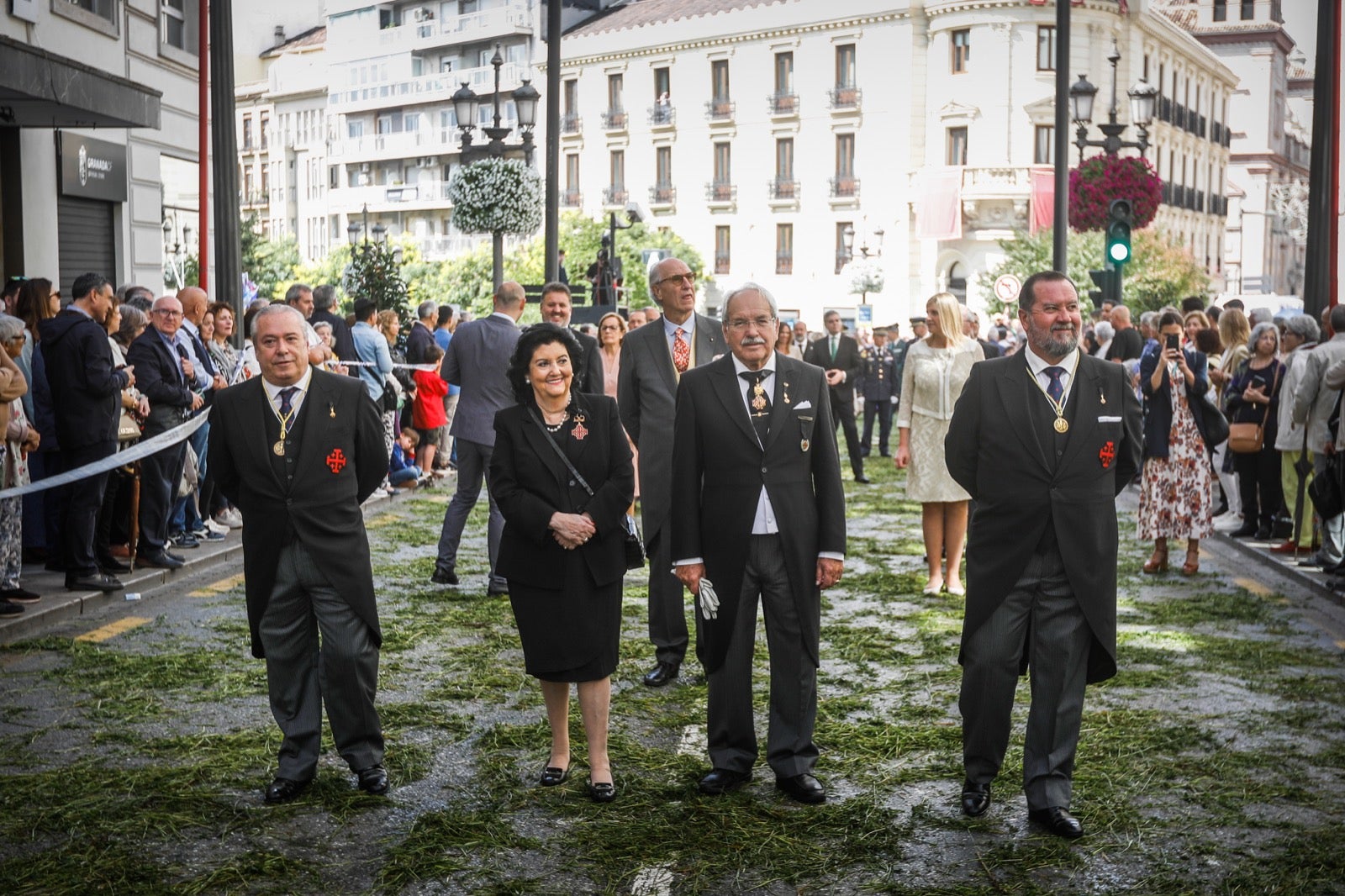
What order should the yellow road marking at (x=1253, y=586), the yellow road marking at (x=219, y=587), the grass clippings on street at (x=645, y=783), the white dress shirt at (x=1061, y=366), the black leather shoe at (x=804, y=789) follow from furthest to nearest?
1. the yellow road marking at (x=1253, y=586)
2. the yellow road marking at (x=219, y=587)
3. the black leather shoe at (x=804, y=789)
4. the white dress shirt at (x=1061, y=366)
5. the grass clippings on street at (x=645, y=783)

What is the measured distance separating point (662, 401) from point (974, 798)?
3.08 m

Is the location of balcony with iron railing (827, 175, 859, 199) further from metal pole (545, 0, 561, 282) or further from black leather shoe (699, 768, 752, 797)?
black leather shoe (699, 768, 752, 797)

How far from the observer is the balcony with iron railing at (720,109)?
203 feet

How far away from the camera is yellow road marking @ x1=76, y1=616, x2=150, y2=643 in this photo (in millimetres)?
8922

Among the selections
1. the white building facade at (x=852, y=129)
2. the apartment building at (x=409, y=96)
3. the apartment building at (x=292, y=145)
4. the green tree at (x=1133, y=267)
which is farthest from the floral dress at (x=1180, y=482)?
the apartment building at (x=292, y=145)

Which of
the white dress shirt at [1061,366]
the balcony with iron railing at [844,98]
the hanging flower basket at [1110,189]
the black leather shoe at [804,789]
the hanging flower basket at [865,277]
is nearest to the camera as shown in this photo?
the white dress shirt at [1061,366]

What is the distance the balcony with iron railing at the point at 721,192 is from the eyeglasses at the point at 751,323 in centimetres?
5735

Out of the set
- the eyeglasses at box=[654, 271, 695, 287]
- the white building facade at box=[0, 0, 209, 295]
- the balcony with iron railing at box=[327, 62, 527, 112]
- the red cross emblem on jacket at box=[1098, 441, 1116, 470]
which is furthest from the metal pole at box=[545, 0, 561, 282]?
the balcony with iron railing at box=[327, 62, 527, 112]

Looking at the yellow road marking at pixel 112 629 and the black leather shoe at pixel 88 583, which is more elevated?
the black leather shoe at pixel 88 583

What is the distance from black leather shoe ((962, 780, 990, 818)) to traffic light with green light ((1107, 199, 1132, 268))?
43.9 ft

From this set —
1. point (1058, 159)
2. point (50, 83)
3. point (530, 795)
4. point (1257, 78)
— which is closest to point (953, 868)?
point (530, 795)

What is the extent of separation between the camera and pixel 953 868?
5.26 metres

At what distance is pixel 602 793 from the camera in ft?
19.7

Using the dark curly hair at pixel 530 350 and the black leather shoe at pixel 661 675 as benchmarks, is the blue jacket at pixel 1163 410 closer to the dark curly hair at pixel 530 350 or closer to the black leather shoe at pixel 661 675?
the black leather shoe at pixel 661 675
